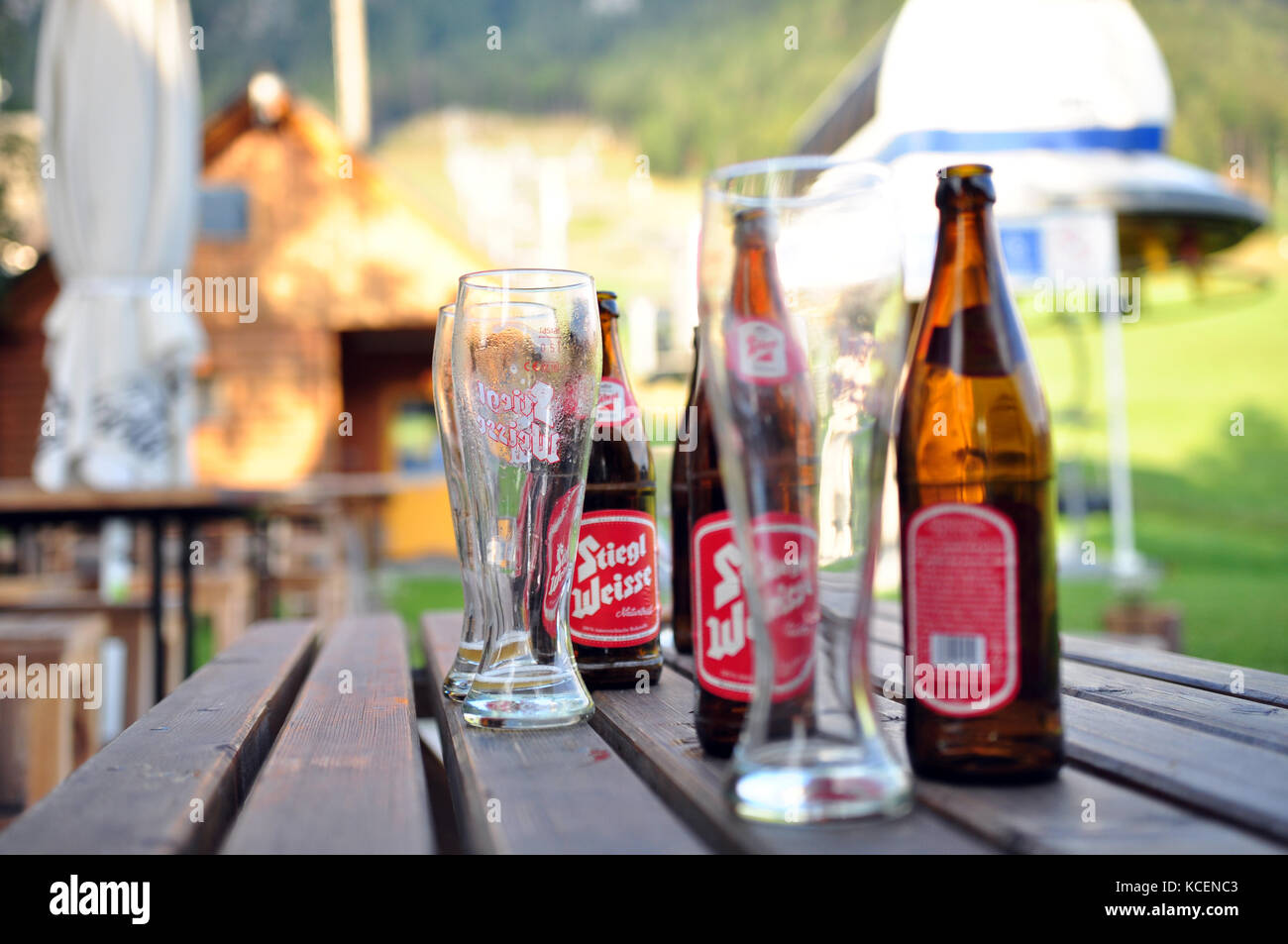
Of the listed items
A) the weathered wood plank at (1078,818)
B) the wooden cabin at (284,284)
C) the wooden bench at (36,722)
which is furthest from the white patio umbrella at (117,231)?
the wooden cabin at (284,284)

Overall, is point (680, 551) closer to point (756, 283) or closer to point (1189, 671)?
point (1189, 671)

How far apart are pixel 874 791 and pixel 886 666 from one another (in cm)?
57

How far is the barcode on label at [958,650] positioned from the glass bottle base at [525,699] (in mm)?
362

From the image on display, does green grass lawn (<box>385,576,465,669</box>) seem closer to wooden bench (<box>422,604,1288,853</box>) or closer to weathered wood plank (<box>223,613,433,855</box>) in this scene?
weathered wood plank (<box>223,613,433,855</box>)

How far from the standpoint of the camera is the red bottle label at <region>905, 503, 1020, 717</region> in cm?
71

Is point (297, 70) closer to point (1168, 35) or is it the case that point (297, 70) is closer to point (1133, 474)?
point (1168, 35)

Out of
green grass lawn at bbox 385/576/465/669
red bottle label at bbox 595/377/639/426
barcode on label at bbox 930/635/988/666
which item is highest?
red bottle label at bbox 595/377/639/426

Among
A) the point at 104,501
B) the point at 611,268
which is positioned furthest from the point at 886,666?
the point at 611,268

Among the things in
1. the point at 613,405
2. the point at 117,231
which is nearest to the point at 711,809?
the point at 613,405

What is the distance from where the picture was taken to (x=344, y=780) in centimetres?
74

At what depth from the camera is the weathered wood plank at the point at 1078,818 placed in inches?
22.5

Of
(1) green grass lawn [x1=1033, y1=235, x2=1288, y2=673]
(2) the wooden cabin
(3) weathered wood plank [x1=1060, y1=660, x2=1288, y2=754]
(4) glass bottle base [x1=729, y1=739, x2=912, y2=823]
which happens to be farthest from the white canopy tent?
→ (2) the wooden cabin

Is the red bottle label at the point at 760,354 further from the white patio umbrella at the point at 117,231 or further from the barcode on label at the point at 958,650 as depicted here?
the white patio umbrella at the point at 117,231

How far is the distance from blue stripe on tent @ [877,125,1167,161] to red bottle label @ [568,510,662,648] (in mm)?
2473
